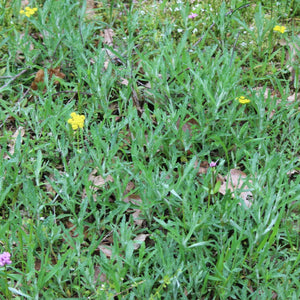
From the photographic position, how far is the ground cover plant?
7.02 feet

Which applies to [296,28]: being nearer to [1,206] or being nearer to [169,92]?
[169,92]

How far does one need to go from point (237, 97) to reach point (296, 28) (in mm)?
1123

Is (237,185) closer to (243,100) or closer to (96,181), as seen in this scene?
(243,100)

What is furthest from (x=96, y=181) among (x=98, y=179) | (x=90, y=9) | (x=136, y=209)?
(x=90, y=9)

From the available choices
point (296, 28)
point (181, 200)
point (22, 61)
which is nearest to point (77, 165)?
point (181, 200)

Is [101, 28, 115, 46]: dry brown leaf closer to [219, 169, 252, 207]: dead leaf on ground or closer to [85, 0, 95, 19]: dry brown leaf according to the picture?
[85, 0, 95, 19]: dry brown leaf

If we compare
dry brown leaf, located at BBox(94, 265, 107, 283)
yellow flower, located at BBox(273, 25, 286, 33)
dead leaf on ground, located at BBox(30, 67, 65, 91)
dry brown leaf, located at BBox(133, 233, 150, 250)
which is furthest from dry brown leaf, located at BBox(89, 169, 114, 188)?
yellow flower, located at BBox(273, 25, 286, 33)

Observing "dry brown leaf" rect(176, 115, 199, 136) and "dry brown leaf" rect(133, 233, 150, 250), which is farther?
"dry brown leaf" rect(176, 115, 199, 136)

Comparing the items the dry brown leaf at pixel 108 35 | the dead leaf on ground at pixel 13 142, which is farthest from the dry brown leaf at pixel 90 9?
the dead leaf on ground at pixel 13 142

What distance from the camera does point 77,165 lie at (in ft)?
8.59

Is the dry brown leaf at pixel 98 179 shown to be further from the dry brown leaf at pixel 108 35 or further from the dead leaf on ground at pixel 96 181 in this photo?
the dry brown leaf at pixel 108 35

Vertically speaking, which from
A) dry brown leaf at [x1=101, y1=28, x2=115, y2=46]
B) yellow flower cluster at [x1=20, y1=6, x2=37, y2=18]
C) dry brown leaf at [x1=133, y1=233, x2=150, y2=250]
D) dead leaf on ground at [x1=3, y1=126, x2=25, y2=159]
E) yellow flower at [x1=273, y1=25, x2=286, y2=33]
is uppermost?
yellow flower cluster at [x1=20, y1=6, x2=37, y2=18]

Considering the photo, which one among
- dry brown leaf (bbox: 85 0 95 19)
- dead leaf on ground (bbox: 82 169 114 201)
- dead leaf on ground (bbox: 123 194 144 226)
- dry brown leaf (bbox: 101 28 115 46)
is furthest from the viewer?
dry brown leaf (bbox: 85 0 95 19)

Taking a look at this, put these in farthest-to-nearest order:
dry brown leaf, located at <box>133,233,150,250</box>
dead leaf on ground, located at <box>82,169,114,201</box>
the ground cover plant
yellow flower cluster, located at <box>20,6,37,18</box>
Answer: yellow flower cluster, located at <box>20,6,37,18</box>, dead leaf on ground, located at <box>82,169,114,201</box>, dry brown leaf, located at <box>133,233,150,250</box>, the ground cover plant
